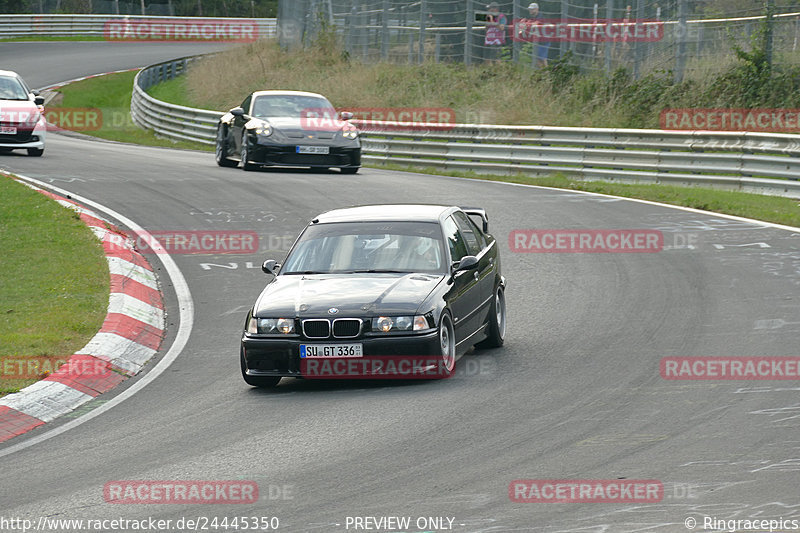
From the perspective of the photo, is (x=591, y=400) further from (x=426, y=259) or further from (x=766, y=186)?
(x=766, y=186)

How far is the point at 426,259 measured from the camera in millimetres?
10242

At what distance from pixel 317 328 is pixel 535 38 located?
81.1ft

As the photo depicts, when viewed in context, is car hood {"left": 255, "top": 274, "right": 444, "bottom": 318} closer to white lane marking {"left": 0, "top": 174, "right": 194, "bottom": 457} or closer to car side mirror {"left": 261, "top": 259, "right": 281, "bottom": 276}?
car side mirror {"left": 261, "top": 259, "right": 281, "bottom": 276}

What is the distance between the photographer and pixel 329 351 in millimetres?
9203

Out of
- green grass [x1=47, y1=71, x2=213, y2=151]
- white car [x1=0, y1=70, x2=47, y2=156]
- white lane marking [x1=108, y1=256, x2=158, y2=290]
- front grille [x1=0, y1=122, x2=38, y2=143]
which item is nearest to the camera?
white lane marking [x1=108, y1=256, x2=158, y2=290]

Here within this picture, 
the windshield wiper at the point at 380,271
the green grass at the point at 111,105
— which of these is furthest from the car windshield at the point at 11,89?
the windshield wiper at the point at 380,271

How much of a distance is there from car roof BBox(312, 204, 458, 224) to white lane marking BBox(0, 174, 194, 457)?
1.83 meters

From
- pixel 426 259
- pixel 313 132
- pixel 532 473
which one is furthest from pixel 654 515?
pixel 313 132

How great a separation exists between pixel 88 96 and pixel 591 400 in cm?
4171

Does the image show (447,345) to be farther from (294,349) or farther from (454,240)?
(454,240)

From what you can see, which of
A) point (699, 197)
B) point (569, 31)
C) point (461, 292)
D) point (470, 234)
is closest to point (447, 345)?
point (461, 292)

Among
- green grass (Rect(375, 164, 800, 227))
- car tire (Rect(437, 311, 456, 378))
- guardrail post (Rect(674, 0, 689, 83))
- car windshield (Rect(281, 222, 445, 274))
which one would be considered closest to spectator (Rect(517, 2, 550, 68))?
guardrail post (Rect(674, 0, 689, 83))

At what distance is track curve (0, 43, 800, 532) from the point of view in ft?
20.7

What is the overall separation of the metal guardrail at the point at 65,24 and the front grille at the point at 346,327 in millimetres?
55952
